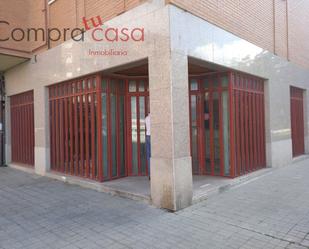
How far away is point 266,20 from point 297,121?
453 cm

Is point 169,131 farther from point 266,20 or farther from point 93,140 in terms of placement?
point 266,20

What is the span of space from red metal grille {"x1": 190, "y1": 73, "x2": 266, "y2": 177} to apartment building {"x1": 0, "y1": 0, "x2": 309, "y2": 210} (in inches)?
1.1

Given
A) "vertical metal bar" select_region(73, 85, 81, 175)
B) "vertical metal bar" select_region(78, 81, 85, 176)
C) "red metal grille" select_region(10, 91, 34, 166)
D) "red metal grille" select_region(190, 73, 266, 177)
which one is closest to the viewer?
"red metal grille" select_region(190, 73, 266, 177)

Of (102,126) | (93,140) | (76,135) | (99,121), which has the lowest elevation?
(93,140)

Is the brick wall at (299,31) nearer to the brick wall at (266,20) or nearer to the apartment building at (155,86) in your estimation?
the brick wall at (266,20)

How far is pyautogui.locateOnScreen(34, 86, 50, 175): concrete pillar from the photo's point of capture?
889 cm

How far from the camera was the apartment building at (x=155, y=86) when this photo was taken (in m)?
5.41

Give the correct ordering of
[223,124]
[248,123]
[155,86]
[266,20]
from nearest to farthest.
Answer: [155,86] < [223,124] < [248,123] < [266,20]

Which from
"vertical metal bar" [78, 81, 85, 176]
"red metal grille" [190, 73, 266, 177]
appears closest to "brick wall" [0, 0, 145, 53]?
"vertical metal bar" [78, 81, 85, 176]

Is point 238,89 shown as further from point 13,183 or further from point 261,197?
point 13,183

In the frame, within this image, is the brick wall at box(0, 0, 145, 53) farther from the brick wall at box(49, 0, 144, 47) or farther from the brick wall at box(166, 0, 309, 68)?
the brick wall at box(166, 0, 309, 68)

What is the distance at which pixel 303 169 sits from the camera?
8.89 meters

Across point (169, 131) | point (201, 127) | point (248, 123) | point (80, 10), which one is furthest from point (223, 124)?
point (80, 10)

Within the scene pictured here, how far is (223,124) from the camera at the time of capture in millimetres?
7387
